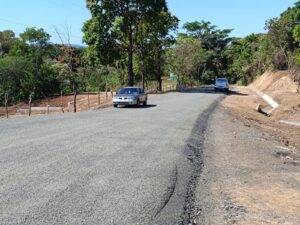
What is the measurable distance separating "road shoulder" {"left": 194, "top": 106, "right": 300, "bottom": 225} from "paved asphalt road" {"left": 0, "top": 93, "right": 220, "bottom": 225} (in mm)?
541

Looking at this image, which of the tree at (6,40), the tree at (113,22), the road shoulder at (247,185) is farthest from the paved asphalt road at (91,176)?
the tree at (6,40)

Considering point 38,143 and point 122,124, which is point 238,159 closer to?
point 38,143

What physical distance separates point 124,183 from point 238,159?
5.37m

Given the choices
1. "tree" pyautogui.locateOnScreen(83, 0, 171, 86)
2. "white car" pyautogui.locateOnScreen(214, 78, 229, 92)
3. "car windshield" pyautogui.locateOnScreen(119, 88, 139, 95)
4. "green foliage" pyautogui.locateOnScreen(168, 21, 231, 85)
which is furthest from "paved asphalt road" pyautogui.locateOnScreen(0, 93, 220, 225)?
"green foliage" pyautogui.locateOnScreen(168, 21, 231, 85)

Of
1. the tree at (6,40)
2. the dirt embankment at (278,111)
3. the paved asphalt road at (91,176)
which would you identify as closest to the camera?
the paved asphalt road at (91,176)

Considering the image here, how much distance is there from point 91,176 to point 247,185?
3.50 meters

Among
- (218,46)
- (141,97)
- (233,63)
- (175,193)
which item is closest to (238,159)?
(175,193)

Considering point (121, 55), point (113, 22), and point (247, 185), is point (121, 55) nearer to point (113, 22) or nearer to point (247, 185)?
point (113, 22)

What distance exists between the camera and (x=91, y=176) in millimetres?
9609

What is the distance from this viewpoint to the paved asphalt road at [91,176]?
7289 millimetres

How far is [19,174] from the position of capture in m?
9.45

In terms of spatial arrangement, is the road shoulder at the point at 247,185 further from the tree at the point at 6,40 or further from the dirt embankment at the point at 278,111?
the tree at the point at 6,40

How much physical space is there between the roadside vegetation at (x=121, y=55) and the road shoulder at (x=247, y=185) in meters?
23.2

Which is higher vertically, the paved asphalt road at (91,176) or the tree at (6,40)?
the tree at (6,40)
